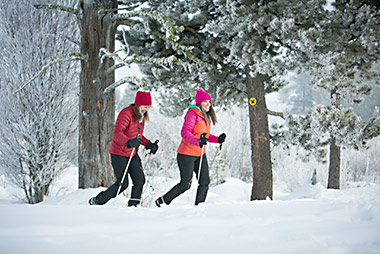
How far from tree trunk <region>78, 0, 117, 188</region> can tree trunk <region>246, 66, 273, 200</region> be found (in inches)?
96.9

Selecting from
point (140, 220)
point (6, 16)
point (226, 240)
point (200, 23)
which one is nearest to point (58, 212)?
point (140, 220)

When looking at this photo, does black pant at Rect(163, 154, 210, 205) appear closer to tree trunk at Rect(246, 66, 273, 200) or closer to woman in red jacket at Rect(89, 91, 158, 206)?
woman in red jacket at Rect(89, 91, 158, 206)

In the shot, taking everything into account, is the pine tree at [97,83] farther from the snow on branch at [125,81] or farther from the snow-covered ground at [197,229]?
the snow-covered ground at [197,229]

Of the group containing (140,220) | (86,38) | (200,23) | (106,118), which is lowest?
(140,220)

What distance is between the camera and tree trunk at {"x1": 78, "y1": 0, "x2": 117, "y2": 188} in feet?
17.3

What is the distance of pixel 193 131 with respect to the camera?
3779 millimetres

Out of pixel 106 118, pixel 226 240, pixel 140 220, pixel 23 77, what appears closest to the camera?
pixel 226 240

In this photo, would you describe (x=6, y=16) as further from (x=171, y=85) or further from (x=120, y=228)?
(x=120, y=228)

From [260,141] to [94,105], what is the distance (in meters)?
2.89

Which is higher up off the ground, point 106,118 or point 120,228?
point 106,118

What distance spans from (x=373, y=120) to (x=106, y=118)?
4.27 m

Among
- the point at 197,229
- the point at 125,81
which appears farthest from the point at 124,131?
the point at 197,229

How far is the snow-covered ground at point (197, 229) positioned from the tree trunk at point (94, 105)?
9.24 feet

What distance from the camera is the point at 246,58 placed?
198 inches
